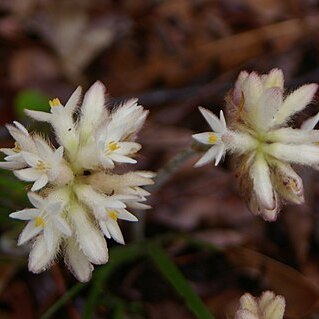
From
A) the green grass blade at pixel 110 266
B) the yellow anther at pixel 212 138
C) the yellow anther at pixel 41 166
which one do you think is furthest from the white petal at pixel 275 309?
the yellow anther at pixel 41 166

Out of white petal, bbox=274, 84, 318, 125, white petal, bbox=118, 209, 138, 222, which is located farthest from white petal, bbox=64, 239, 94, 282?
white petal, bbox=274, 84, 318, 125

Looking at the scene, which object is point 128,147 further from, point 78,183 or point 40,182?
point 40,182

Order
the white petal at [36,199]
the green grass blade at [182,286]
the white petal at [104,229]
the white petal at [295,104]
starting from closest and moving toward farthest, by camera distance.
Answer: the white petal at [36,199]
the white petal at [104,229]
the white petal at [295,104]
the green grass blade at [182,286]

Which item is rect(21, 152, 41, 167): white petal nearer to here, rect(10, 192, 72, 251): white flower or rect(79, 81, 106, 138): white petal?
rect(10, 192, 72, 251): white flower

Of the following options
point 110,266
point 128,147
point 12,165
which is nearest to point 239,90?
point 128,147

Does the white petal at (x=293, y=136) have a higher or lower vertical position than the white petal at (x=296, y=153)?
higher

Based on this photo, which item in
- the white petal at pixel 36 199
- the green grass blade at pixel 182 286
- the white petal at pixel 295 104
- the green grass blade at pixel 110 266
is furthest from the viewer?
the green grass blade at pixel 110 266

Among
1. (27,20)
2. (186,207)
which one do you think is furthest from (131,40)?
(186,207)

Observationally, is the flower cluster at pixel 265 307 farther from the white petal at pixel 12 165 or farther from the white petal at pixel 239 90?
the white petal at pixel 12 165

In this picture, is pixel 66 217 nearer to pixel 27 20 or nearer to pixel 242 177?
pixel 242 177

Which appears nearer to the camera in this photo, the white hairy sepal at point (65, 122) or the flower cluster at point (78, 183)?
the flower cluster at point (78, 183)
